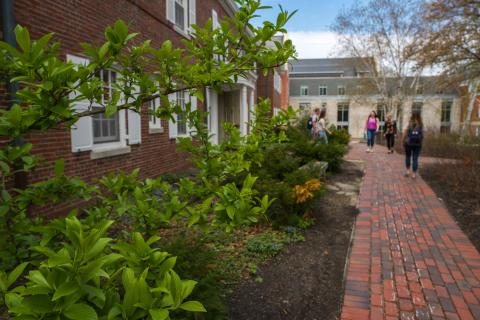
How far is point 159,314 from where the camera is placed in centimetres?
101

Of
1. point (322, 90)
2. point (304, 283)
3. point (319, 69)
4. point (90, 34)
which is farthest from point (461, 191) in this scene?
point (319, 69)

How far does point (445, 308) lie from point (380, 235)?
6.24ft

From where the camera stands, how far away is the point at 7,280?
1.18 metres

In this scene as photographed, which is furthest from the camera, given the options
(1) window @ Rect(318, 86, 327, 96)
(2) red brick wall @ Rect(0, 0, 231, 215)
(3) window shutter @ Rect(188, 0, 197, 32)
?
(1) window @ Rect(318, 86, 327, 96)

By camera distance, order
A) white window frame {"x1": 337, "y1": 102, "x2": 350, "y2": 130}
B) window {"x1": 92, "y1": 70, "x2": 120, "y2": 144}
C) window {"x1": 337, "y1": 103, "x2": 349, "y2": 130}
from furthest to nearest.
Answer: window {"x1": 337, "y1": 103, "x2": 349, "y2": 130} < white window frame {"x1": 337, "y1": 102, "x2": 350, "y2": 130} < window {"x1": 92, "y1": 70, "x2": 120, "y2": 144}

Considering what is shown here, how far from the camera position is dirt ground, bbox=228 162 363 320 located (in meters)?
3.12

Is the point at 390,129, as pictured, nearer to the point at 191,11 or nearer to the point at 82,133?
the point at 191,11

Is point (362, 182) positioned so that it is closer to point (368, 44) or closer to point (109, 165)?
point (109, 165)

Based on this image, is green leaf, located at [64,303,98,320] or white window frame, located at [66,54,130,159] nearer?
green leaf, located at [64,303,98,320]

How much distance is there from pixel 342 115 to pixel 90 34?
186 feet

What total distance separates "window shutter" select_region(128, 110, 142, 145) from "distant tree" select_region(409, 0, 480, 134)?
10281mm

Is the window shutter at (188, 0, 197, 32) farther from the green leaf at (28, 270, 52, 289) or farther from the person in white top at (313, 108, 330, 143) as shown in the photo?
the green leaf at (28, 270, 52, 289)

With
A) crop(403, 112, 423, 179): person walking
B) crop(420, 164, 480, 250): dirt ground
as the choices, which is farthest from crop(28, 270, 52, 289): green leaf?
crop(403, 112, 423, 179): person walking

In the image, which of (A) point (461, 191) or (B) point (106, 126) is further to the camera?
(A) point (461, 191)
